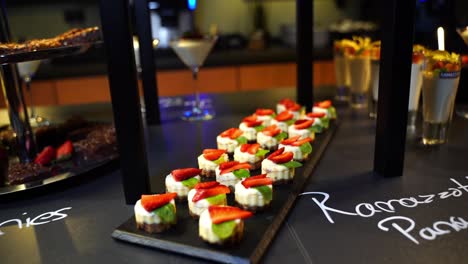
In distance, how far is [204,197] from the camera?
0.70 metres

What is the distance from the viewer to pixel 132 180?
80 centimetres

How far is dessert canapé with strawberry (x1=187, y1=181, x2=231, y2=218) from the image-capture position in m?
0.69

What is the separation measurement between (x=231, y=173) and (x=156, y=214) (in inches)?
7.3

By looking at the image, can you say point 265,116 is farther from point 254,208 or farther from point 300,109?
point 254,208

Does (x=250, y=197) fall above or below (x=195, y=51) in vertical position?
below

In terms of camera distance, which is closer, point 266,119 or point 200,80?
point 266,119

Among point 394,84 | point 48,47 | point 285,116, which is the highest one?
point 48,47

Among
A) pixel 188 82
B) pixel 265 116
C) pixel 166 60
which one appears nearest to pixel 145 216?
pixel 265 116

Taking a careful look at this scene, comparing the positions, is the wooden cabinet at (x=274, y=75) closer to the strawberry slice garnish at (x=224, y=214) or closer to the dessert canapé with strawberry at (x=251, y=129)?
the dessert canapé with strawberry at (x=251, y=129)

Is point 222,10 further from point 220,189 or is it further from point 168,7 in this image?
point 220,189

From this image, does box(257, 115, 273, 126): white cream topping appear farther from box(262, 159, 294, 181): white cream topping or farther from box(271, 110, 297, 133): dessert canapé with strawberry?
box(262, 159, 294, 181): white cream topping

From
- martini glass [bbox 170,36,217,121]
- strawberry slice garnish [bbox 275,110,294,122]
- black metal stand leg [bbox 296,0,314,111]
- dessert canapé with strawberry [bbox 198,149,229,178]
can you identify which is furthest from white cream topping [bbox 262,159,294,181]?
martini glass [bbox 170,36,217,121]

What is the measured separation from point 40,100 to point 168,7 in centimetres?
121

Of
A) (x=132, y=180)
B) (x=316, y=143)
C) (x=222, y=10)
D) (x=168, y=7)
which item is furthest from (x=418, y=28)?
(x=132, y=180)
